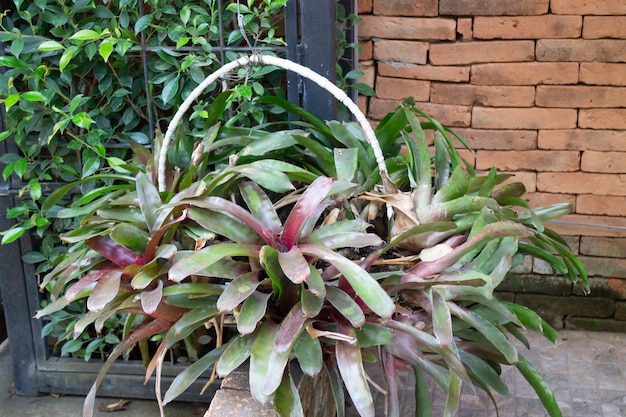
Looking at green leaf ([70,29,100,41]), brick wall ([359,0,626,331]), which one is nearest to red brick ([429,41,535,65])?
brick wall ([359,0,626,331])

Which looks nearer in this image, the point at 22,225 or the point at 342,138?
the point at 342,138

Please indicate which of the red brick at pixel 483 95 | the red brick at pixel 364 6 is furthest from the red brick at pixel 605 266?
the red brick at pixel 364 6

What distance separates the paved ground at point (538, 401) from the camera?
2426 mm

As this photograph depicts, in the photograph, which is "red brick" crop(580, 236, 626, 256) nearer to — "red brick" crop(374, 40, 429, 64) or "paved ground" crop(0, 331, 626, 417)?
"paved ground" crop(0, 331, 626, 417)

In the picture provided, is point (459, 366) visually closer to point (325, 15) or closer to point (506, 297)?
point (325, 15)

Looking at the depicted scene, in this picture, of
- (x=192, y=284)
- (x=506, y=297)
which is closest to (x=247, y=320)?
(x=192, y=284)

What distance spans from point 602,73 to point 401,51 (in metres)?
0.81

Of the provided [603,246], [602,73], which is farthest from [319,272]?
[603,246]

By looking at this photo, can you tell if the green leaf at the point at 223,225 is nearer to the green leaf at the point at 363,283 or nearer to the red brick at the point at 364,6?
A: the green leaf at the point at 363,283

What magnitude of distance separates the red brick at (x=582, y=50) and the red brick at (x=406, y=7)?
1.49 feet

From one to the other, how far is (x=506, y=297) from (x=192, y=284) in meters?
1.94

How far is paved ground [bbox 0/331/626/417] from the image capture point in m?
2.43

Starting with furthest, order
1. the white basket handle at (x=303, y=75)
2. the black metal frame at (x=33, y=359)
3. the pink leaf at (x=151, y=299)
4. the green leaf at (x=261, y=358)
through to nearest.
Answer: the black metal frame at (x=33, y=359), the white basket handle at (x=303, y=75), the pink leaf at (x=151, y=299), the green leaf at (x=261, y=358)

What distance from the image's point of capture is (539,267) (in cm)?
297
